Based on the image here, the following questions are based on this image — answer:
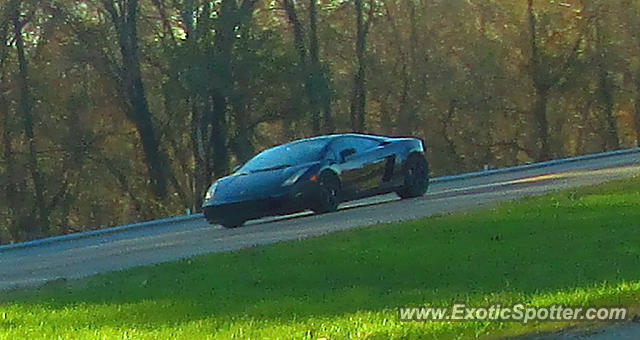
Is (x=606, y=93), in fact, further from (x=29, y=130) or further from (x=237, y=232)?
(x=237, y=232)

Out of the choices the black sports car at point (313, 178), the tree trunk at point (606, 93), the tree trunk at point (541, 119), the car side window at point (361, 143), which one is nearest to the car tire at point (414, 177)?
the black sports car at point (313, 178)

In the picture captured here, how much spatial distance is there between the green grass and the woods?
29074 mm

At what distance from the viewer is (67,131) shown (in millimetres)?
45500

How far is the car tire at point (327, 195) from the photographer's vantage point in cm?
1967

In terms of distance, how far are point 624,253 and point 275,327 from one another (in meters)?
4.15

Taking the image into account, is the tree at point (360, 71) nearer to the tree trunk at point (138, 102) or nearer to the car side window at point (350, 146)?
the tree trunk at point (138, 102)

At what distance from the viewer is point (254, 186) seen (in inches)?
768

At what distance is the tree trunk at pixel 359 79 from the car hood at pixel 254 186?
33.0m

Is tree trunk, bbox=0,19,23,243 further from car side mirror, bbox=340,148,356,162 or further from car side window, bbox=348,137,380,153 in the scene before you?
car side mirror, bbox=340,148,356,162

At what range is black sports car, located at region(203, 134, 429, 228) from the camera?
1938 cm

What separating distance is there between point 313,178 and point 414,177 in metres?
2.85

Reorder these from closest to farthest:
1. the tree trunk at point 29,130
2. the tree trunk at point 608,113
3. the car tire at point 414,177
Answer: the car tire at point 414,177, the tree trunk at point 29,130, the tree trunk at point 608,113

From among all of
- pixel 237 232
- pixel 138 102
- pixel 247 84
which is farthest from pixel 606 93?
pixel 237 232

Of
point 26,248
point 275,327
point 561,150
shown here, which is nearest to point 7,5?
point 26,248
